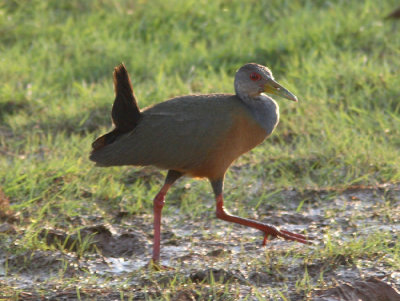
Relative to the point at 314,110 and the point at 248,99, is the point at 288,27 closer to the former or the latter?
the point at 314,110

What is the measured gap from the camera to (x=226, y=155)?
471cm

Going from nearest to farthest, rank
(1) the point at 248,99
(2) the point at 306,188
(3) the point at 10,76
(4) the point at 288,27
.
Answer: (1) the point at 248,99
(2) the point at 306,188
(3) the point at 10,76
(4) the point at 288,27

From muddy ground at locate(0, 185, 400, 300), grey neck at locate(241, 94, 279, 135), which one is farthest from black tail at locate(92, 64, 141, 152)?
grey neck at locate(241, 94, 279, 135)

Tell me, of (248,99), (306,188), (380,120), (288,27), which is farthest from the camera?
(288,27)

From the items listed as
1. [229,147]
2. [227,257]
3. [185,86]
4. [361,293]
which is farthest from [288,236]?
[185,86]

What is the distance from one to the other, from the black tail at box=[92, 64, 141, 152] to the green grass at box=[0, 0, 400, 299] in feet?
2.38

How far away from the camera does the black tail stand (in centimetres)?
460

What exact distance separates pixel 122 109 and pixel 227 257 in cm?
108

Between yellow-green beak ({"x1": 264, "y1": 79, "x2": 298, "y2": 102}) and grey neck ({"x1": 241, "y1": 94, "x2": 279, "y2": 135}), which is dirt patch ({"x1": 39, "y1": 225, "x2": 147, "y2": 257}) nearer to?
grey neck ({"x1": 241, "y1": 94, "x2": 279, "y2": 135})

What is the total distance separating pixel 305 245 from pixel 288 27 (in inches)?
156

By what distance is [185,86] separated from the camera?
22.9ft

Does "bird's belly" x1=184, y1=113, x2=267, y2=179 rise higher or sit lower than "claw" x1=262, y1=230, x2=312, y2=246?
higher

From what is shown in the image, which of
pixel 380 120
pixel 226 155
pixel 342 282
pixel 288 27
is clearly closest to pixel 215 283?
pixel 342 282

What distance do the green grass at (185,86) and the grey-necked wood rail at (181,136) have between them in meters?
0.69
